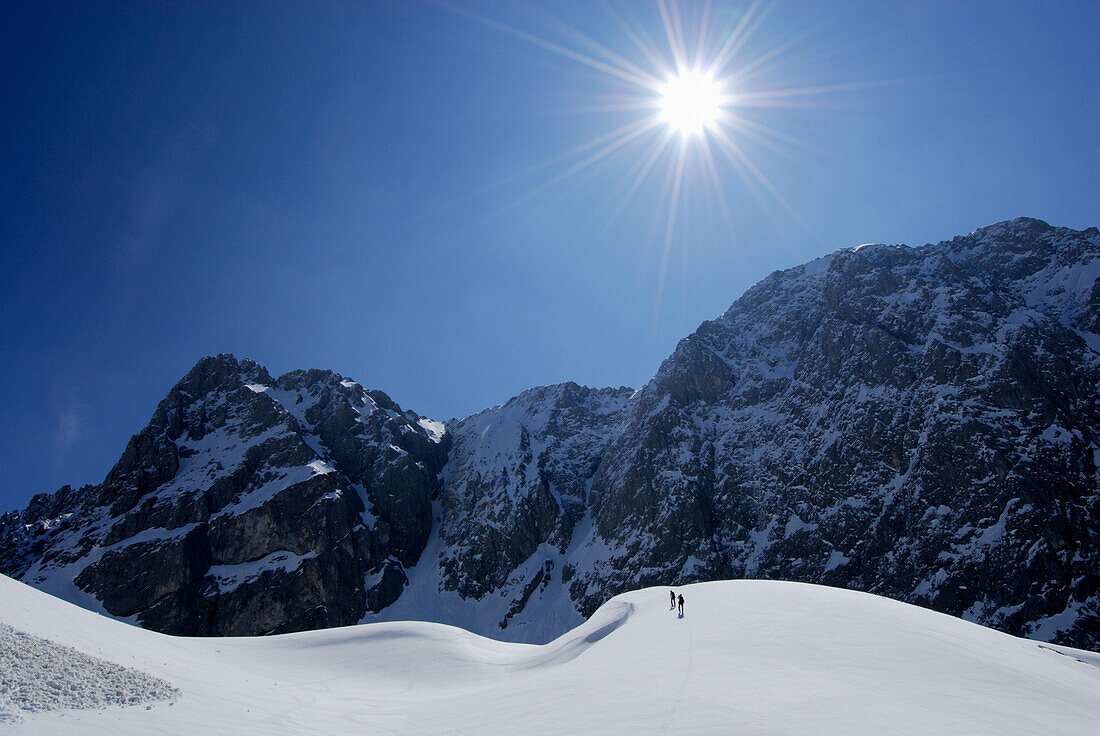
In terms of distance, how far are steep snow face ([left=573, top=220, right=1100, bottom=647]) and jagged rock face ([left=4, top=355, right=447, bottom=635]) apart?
48486 millimetres

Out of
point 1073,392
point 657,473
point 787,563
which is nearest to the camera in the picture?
point 1073,392

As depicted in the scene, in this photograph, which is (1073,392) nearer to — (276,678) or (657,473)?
(657,473)

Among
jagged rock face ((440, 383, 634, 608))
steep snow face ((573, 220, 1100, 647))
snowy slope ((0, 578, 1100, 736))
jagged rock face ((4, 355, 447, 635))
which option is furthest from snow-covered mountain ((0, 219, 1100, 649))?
snowy slope ((0, 578, 1100, 736))

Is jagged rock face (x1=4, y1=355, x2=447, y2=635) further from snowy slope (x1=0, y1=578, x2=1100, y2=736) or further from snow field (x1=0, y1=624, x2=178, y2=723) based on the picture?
snow field (x1=0, y1=624, x2=178, y2=723)

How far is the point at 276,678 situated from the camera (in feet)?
68.9

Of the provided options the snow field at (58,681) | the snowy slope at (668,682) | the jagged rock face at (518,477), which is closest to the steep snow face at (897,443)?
the jagged rock face at (518,477)

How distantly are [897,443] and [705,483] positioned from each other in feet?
109

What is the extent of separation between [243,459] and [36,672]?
12186cm

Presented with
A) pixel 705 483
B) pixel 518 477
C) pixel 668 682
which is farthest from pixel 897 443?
pixel 668 682

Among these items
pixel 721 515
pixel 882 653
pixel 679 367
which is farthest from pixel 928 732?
pixel 679 367

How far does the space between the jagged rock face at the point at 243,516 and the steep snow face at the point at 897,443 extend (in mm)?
48486

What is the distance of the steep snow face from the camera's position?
65.5 m

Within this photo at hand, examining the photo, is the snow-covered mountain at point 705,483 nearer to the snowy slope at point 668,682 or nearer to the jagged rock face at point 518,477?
the jagged rock face at point 518,477

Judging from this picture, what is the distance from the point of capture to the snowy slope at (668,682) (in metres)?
9.87
